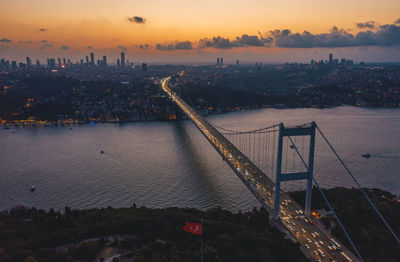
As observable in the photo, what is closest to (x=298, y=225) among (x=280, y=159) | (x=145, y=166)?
(x=280, y=159)

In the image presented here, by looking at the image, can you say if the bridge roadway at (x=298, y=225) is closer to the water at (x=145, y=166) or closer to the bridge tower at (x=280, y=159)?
the bridge tower at (x=280, y=159)

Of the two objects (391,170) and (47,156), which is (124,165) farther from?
(391,170)

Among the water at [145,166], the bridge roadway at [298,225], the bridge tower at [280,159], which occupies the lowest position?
the water at [145,166]

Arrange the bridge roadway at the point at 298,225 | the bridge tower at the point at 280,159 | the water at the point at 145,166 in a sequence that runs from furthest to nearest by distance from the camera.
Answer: the water at the point at 145,166 < the bridge tower at the point at 280,159 < the bridge roadway at the point at 298,225

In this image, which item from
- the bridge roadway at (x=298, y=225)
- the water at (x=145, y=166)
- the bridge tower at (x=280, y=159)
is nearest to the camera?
the bridge roadway at (x=298, y=225)

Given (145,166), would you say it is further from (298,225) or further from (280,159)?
(298,225)

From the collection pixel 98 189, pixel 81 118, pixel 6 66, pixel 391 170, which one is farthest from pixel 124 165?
pixel 6 66

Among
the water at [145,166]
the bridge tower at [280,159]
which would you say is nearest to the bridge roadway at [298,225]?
the bridge tower at [280,159]

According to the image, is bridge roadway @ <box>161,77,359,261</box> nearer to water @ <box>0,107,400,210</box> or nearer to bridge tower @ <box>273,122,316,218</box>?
bridge tower @ <box>273,122,316,218</box>
